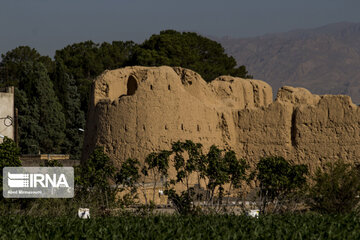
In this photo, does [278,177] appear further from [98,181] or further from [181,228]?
[181,228]

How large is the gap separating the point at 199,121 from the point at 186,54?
1933cm

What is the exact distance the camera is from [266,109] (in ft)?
82.6

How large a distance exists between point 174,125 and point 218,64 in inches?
929

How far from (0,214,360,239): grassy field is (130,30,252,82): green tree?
2824 cm

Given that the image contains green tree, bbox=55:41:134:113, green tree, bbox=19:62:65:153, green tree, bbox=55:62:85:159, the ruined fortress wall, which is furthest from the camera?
green tree, bbox=55:41:134:113

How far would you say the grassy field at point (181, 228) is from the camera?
12031mm

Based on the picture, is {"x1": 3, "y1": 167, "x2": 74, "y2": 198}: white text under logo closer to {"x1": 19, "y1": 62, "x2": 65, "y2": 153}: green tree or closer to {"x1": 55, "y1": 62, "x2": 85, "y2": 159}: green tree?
{"x1": 19, "y1": 62, "x2": 65, "y2": 153}: green tree

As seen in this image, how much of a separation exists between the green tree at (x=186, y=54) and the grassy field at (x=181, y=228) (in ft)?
92.7

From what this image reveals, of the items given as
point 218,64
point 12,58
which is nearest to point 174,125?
point 218,64

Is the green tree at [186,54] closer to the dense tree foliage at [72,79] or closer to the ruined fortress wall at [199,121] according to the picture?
the dense tree foliage at [72,79]

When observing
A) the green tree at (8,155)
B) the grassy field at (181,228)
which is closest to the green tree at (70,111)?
the green tree at (8,155)

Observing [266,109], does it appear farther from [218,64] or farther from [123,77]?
[218,64]

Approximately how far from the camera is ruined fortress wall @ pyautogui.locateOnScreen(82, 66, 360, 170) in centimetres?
2352

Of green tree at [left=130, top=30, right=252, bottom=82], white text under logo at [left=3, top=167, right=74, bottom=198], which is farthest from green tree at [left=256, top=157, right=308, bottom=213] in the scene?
green tree at [left=130, top=30, right=252, bottom=82]
